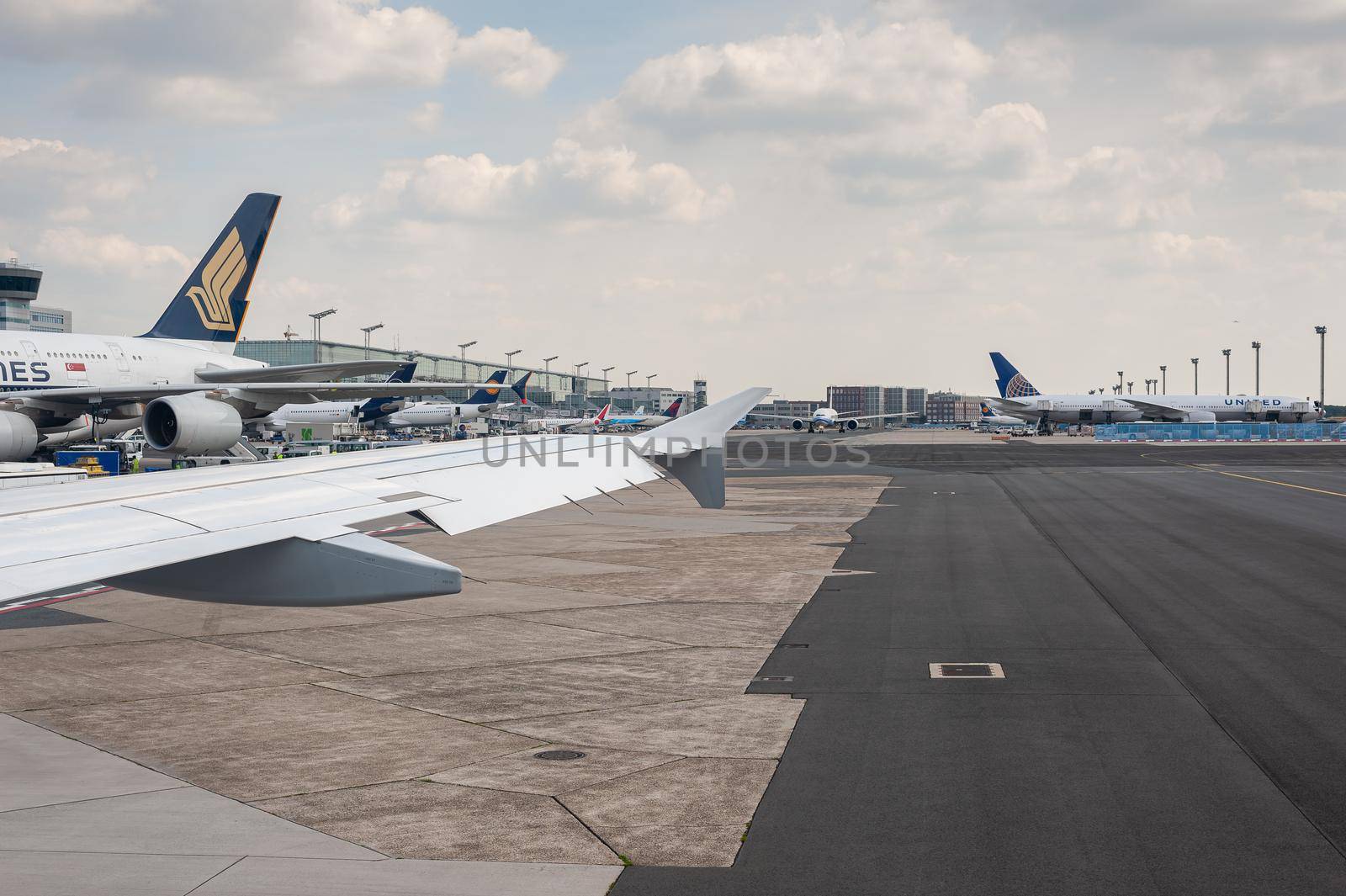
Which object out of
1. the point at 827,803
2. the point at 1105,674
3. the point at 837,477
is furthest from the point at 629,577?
the point at 837,477

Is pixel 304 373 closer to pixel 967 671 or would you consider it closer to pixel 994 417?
pixel 967 671

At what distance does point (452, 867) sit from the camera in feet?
21.5

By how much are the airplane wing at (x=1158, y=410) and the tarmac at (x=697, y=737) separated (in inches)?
4444

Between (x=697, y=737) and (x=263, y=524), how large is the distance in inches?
187

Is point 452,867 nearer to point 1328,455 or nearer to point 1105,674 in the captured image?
point 1105,674

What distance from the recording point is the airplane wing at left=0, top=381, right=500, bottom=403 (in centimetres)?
2239

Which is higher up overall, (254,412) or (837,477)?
(254,412)

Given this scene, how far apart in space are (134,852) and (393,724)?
10.2 ft

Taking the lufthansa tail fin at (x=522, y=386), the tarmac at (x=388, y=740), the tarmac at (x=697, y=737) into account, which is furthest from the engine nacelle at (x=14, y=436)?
the lufthansa tail fin at (x=522, y=386)

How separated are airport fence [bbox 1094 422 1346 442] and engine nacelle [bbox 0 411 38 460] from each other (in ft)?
338

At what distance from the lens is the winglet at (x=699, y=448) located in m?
10.1

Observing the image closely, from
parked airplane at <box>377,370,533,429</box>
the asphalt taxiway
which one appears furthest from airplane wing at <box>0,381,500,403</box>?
parked airplane at <box>377,370,533,429</box>

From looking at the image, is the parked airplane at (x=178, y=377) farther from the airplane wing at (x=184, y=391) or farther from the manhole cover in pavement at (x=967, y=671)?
the manhole cover in pavement at (x=967, y=671)

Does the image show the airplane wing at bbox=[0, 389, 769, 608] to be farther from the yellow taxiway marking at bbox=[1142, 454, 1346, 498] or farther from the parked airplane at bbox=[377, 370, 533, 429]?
the parked airplane at bbox=[377, 370, 533, 429]
